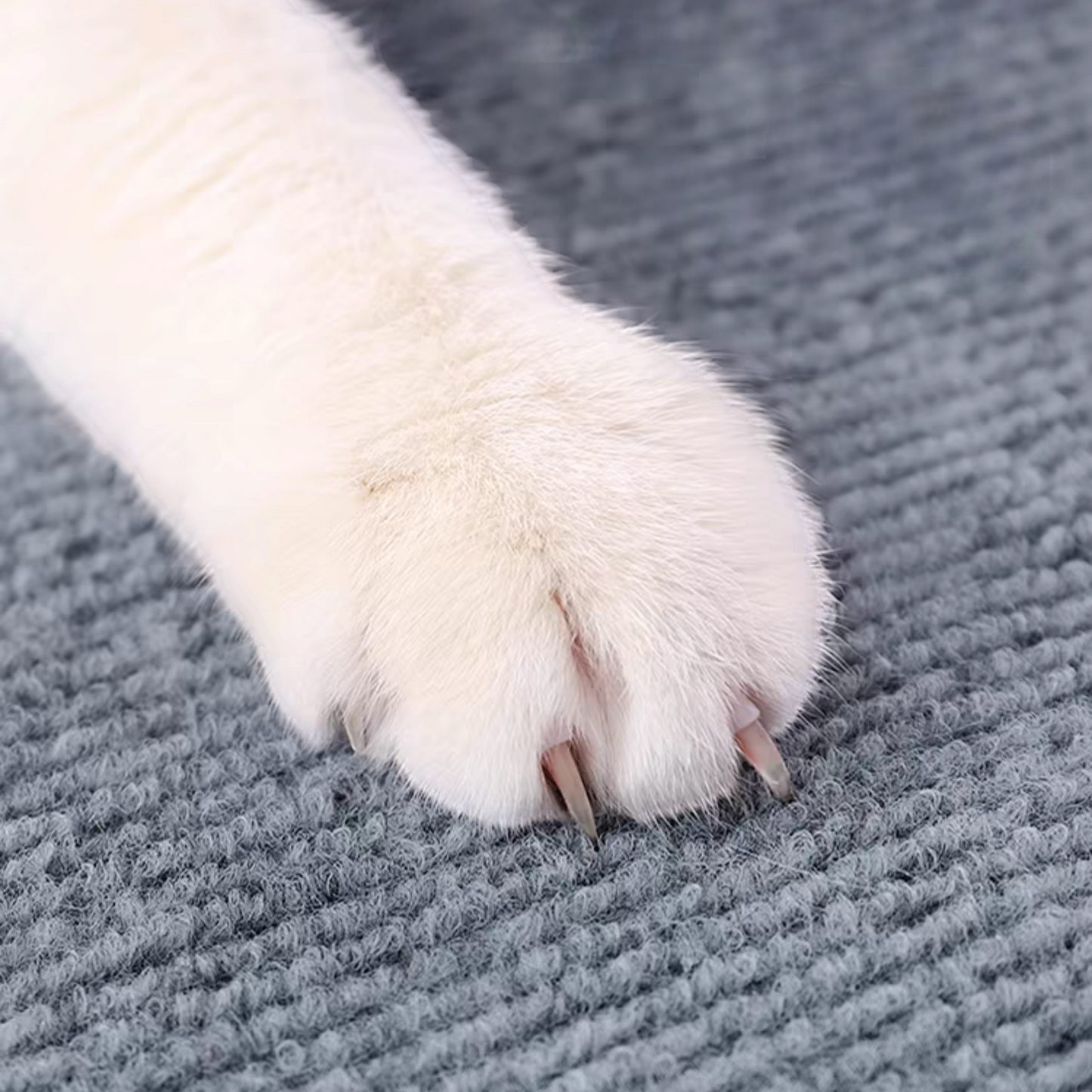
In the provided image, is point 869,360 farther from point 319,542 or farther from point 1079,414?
point 319,542

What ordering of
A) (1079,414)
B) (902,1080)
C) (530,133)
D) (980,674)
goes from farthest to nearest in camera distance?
(530,133) < (1079,414) < (980,674) < (902,1080)

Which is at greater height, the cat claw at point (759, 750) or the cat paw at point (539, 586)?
the cat paw at point (539, 586)

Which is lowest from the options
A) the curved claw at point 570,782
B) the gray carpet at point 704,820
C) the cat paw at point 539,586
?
the gray carpet at point 704,820

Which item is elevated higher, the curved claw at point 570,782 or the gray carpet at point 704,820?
the curved claw at point 570,782

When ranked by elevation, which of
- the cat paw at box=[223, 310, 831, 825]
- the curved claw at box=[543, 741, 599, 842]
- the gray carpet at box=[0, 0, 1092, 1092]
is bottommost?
the gray carpet at box=[0, 0, 1092, 1092]

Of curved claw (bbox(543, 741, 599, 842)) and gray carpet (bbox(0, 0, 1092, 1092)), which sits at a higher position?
curved claw (bbox(543, 741, 599, 842))

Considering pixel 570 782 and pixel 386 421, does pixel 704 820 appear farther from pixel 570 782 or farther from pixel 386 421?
pixel 386 421

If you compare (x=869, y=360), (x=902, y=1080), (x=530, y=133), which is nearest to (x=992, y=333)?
(x=869, y=360)
